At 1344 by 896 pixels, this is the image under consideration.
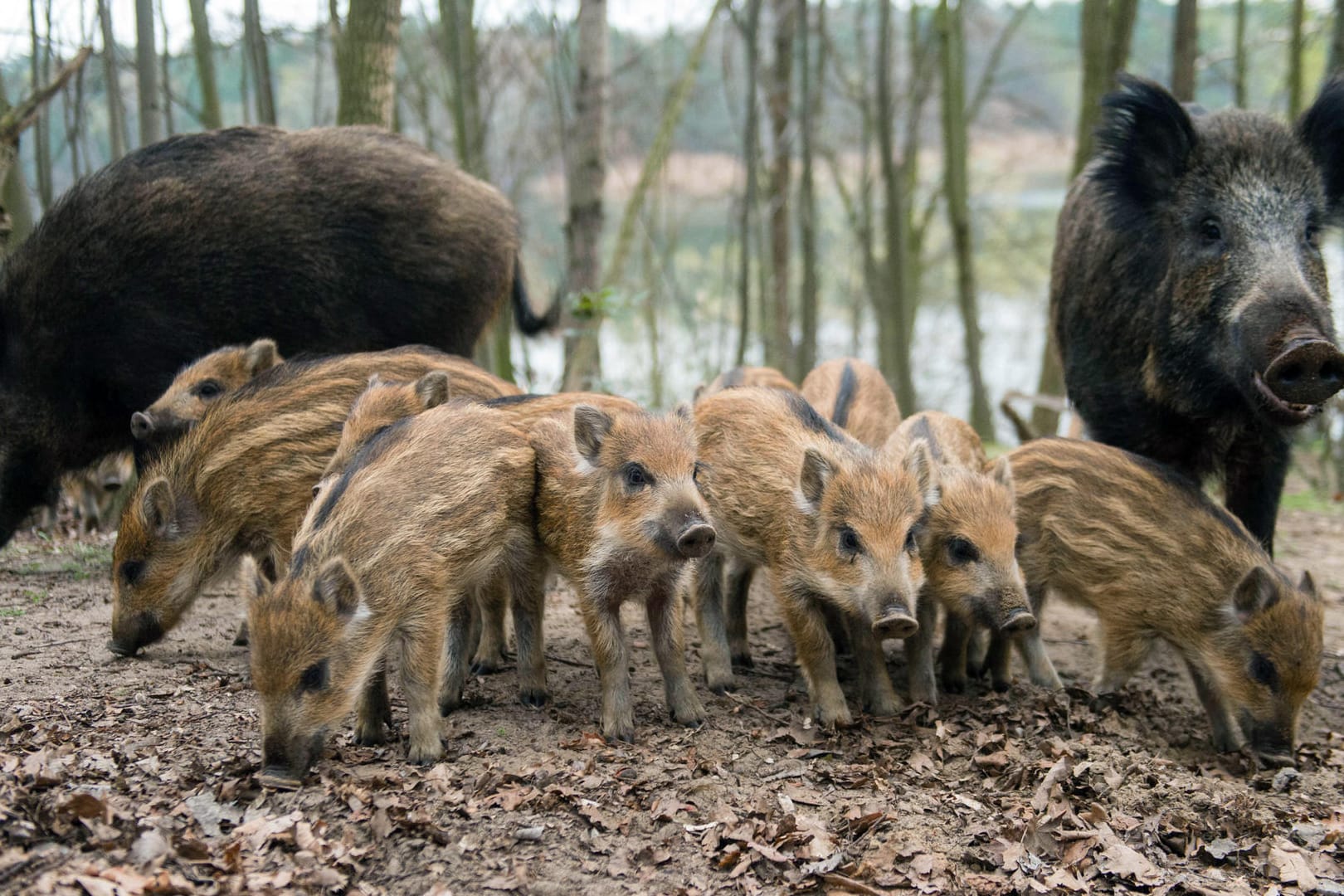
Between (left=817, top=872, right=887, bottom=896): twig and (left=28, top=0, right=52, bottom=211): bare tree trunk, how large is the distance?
7.07 meters

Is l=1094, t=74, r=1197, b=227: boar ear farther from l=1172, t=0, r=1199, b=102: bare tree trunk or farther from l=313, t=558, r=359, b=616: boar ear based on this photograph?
l=313, t=558, r=359, b=616: boar ear

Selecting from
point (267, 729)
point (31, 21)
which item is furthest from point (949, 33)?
point (267, 729)

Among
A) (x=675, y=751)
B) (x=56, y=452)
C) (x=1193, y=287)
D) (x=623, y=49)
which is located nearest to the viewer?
(x=675, y=751)

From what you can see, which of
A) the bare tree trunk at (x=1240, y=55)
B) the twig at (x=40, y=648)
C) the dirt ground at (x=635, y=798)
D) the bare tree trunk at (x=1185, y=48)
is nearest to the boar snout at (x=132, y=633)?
the dirt ground at (x=635, y=798)

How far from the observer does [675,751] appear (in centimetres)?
388

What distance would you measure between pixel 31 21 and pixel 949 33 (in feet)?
27.2

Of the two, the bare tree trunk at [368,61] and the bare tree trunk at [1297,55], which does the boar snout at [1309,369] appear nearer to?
the bare tree trunk at [368,61]

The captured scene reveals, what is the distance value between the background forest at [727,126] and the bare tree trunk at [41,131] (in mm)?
34

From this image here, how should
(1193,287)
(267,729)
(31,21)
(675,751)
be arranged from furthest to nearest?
(31,21)
(1193,287)
(675,751)
(267,729)

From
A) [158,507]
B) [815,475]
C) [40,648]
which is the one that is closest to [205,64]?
[158,507]

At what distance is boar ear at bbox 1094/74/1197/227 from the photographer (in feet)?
16.6

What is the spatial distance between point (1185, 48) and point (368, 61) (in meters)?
5.41

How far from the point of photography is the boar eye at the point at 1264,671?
455 cm

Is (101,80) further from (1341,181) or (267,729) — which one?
(1341,181)
